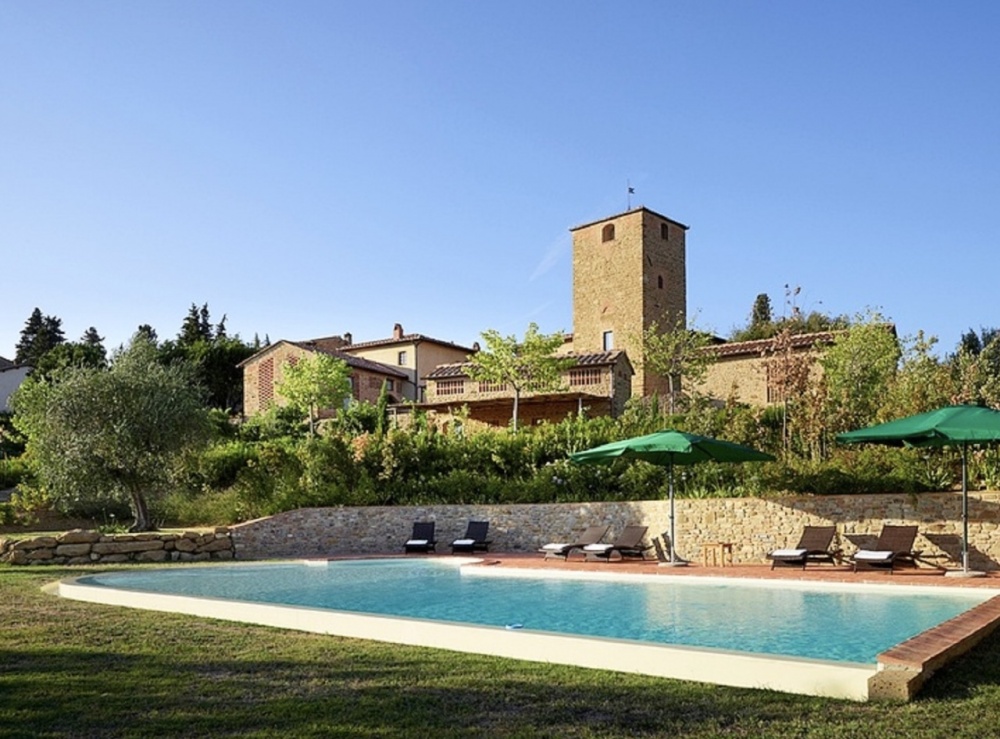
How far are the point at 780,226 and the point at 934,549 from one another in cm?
922

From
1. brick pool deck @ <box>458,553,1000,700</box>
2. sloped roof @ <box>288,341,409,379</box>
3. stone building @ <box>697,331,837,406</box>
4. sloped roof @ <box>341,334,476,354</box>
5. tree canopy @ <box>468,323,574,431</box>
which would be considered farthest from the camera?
sloped roof @ <box>341,334,476,354</box>

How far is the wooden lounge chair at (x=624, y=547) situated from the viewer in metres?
16.0

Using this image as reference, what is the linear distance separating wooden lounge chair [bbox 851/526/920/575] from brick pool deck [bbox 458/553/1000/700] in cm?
14

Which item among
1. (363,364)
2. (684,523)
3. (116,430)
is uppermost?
(363,364)

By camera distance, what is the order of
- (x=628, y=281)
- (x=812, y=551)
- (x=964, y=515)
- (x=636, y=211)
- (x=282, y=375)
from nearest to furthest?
(x=964, y=515) → (x=812, y=551) → (x=628, y=281) → (x=636, y=211) → (x=282, y=375)

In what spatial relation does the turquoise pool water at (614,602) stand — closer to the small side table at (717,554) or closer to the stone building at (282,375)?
the small side table at (717,554)

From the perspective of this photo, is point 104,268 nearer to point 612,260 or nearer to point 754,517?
point 754,517

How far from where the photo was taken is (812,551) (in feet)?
46.5

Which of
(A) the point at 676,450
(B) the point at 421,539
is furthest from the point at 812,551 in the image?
(B) the point at 421,539

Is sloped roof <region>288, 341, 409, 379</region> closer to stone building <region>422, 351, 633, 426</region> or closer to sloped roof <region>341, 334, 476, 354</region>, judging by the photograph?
sloped roof <region>341, 334, 476, 354</region>

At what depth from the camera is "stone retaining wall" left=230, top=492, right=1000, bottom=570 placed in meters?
13.9

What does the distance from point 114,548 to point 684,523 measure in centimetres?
1109

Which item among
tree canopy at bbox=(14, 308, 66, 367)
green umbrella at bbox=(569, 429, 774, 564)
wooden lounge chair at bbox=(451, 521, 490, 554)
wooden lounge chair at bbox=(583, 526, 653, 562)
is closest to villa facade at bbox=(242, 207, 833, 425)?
wooden lounge chair at bbox=(451, 521, 490, 554)

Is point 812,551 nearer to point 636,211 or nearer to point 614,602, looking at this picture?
point 614,602
